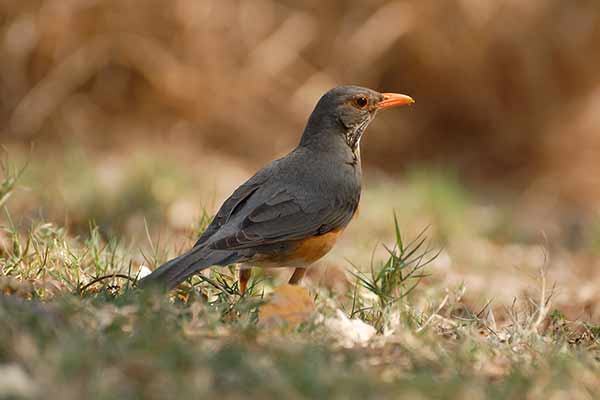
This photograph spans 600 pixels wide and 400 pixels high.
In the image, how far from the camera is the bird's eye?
5.69 metres

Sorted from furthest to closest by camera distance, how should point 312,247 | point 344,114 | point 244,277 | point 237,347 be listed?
1. point 344,114
2. point 312,247
3. point 244,277
4. point 237,347

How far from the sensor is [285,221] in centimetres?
483

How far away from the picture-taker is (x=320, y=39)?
36.8 feet

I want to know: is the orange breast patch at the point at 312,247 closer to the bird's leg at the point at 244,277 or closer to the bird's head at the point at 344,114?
the bird's leg at the point at 244,277

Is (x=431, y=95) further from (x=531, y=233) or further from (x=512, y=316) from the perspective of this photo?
(x=512, y=316)

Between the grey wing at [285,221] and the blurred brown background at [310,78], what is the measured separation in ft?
16.4

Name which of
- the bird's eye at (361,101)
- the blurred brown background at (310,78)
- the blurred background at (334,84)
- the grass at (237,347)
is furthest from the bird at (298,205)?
the blurred brown background at (310,78)

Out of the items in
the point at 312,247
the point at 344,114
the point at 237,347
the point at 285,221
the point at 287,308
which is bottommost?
the point at 237,347

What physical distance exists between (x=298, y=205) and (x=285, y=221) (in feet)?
0.49

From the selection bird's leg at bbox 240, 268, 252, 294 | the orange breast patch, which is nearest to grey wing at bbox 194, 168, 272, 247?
bird's leg at bbox 240, 268, 252, 294

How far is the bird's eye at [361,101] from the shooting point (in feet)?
18.7

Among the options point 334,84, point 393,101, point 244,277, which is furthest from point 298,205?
point 334,84

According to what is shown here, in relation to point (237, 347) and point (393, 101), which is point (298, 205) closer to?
point (393, 101)

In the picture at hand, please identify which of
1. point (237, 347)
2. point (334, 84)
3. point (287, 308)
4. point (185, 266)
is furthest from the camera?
point (334, 84)
